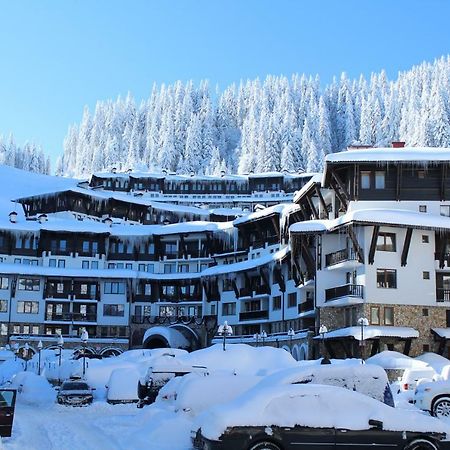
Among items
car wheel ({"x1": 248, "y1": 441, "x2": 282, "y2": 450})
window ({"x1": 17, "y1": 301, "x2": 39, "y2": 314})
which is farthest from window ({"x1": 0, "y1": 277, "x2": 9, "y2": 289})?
car wheel ({"x1": 248, "y1": 441, "x2": 282, "y2": 450})

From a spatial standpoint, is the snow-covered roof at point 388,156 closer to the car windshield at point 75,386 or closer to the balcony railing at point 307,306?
the balcony railing at point 307,306

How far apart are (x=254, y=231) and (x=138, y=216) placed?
35061 millimetres

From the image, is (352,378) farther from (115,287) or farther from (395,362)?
(115,287)

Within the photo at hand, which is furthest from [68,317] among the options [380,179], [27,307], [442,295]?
[442,295]

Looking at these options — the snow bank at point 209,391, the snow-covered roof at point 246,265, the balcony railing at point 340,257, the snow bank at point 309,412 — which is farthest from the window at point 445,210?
the snow bank at point 309,412

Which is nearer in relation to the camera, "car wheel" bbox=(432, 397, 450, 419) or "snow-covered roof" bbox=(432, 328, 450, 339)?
"car wheel" bbox=(432, 397, 450, 419)

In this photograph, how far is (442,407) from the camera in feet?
72.3

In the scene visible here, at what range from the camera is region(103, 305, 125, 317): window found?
83312 mm

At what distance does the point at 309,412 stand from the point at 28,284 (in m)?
71.4

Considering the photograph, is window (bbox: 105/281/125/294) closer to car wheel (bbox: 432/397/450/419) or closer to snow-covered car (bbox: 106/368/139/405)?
snow-covered car (bbox: 106/368/139/405)

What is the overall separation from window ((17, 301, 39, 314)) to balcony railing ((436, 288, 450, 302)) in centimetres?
4652

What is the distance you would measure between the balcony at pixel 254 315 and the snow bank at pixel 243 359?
35.8 metres

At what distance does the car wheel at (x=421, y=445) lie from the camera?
544 inches

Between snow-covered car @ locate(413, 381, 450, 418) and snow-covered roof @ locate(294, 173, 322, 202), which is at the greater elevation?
snow-covered roof @ locate(294, 173, 322, 202)
